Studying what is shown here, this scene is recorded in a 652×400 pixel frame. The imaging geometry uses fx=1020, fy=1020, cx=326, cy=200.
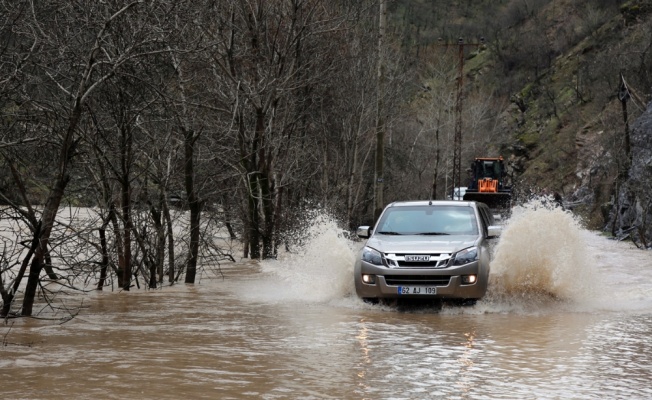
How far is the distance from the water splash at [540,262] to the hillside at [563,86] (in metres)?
A: 25.9

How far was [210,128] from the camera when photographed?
2588 centimetres

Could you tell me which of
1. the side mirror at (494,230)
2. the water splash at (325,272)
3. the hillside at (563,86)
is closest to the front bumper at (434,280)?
the side mirror at (494,230)

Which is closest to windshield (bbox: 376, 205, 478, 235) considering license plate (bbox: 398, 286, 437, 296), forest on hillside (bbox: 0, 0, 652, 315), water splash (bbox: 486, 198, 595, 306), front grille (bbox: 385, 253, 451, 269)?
water splash (bbox: 486, 198, 595, 306)

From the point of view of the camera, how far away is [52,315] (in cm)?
1363

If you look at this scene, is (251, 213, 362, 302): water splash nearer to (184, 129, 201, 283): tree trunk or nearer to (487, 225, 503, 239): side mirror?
(184, 129, 201, 283): tree trunk

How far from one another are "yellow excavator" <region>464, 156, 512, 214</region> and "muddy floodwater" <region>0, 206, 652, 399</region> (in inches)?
1250

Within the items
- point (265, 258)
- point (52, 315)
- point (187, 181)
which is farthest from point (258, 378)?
point (265, 258)

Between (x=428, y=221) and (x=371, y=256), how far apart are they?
5.52ft

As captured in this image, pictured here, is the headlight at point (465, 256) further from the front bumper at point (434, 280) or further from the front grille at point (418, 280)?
the front grille at point (418, 280)

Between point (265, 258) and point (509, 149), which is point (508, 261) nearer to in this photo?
point (265, 258)

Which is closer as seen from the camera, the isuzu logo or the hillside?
the isuzu logo

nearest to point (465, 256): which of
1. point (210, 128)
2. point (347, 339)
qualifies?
point (347, 339)

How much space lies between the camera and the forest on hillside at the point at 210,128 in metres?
13.3

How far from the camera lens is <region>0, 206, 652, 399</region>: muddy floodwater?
8703mm
